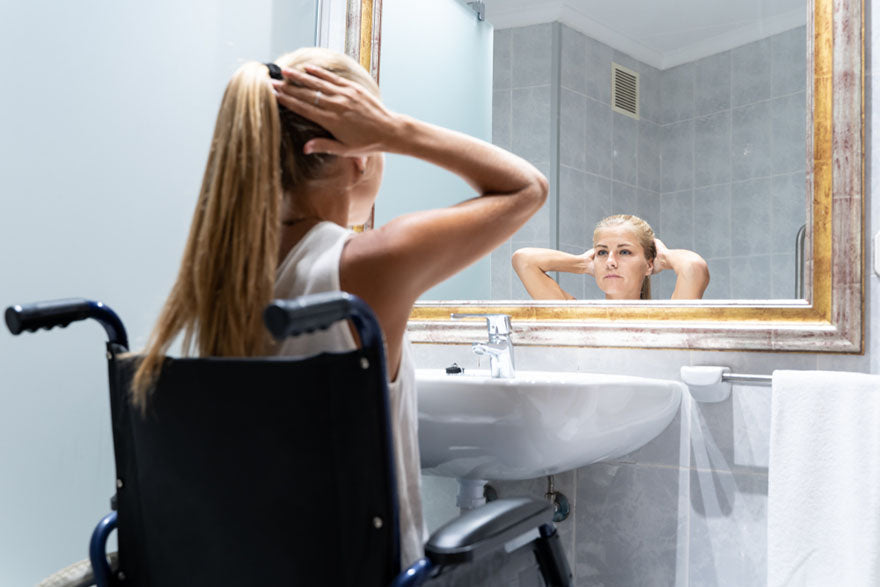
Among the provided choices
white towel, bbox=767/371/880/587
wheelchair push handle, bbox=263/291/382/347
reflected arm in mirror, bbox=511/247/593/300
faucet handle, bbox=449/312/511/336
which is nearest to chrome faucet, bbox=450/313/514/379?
faucet handle, bbox=449/312/511/336

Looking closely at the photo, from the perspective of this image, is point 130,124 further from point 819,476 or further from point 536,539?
point 819,476

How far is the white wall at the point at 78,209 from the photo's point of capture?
148 centimetres

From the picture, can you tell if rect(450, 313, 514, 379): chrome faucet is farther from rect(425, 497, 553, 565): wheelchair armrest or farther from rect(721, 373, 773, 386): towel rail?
rect(425, 497, 553, 565): wheelchair armrest

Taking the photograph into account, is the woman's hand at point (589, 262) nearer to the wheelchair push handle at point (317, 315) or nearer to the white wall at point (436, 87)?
the white wall at point (436, 87)

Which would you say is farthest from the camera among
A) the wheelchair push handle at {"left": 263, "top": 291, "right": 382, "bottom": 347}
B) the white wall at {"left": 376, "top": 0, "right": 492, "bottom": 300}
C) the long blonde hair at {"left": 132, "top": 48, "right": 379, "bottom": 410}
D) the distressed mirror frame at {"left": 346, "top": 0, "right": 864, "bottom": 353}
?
the white wall at {"left": 376, "top": 0, "right": 492, "bottom": 300}

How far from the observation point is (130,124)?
5.43 ft

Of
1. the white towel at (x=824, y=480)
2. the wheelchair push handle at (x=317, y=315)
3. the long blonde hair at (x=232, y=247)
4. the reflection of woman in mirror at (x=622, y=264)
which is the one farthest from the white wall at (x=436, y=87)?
the wheelchair push handle at (x=317, y=315)

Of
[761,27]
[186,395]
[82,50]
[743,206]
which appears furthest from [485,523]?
[82,50]

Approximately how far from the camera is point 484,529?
742 mm

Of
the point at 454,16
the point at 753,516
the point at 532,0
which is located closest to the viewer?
the point at 753,516

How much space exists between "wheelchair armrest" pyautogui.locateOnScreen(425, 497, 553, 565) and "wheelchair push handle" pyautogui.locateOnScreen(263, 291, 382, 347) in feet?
0.63

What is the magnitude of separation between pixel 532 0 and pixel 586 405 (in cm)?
106

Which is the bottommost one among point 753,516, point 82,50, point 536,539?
point 753,516

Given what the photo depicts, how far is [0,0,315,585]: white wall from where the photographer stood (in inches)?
58.2
